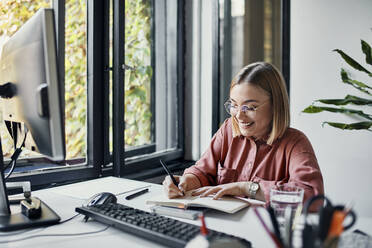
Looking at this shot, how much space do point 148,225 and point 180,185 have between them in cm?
52

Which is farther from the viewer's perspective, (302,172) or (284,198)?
(302,172)

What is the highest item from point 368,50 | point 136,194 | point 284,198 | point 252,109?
point 368,50

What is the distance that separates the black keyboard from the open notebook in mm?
138

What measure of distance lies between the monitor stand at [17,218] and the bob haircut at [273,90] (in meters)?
0.89

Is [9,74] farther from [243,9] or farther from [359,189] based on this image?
[243,9]

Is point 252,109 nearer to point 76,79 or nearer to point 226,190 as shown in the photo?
point 226,190

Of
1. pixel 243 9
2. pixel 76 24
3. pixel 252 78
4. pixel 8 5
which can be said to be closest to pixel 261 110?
pixel 252 78

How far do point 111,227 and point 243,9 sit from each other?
244 centimetres

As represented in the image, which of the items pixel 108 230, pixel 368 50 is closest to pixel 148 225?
pixel 108 230

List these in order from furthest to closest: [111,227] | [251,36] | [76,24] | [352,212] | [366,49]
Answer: [251,36] → [76,24] → [366,49] → [111,227] → [352,212]

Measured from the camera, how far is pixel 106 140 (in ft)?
6.38

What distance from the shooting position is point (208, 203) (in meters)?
1.12

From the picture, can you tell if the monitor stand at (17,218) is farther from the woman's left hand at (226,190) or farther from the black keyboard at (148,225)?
the woman's left hand at (226,190)

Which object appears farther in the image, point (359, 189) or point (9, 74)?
point (359, 189)
